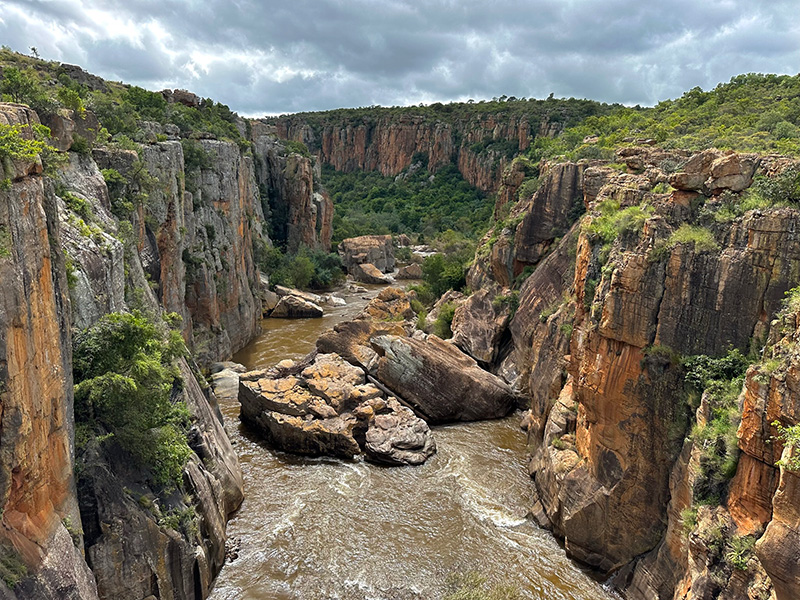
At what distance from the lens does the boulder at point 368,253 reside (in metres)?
65.4

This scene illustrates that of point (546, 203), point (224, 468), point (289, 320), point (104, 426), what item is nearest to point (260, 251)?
point (289, 320)

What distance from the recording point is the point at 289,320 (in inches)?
1756

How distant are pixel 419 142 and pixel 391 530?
11008 centimetres

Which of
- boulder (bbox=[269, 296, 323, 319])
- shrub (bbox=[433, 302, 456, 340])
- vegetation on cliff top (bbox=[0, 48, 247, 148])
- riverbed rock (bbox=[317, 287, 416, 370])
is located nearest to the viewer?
vegetation on cliff top (bbox=[0, 48, 247, 148])

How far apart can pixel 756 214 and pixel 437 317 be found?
24542 mm

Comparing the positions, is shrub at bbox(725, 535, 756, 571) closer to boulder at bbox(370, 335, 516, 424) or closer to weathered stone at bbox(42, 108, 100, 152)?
boulder at bbox(370, 335, 516, 424)

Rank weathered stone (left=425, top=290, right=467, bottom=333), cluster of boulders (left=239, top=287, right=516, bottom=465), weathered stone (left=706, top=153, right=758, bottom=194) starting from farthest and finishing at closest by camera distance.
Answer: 1. weathered stone (left=425, top=290, right=467, bottom=333)
2. cluster of boulders (left=239, top=287, right=516, bottom=465)
3. weathered stone (left=706, top=153, right=758, bottom=194)

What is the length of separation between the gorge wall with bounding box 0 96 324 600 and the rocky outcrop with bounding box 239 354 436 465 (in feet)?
10.7

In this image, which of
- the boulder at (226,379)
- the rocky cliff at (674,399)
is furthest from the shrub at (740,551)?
the boulder at (226,379)

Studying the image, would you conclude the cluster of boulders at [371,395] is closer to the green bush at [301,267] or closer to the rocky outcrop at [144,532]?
the rocky outcrop at [144,532]

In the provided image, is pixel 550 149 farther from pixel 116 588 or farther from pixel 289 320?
pixel 116 588

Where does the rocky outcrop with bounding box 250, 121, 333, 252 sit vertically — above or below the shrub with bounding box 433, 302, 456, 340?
above

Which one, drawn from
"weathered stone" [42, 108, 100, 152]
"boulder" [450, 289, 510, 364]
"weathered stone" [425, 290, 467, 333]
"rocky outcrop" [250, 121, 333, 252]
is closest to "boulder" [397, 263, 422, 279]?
"rocky outcrop" [250, 121, 333, 252]

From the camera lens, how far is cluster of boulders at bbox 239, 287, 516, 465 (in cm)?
2261
